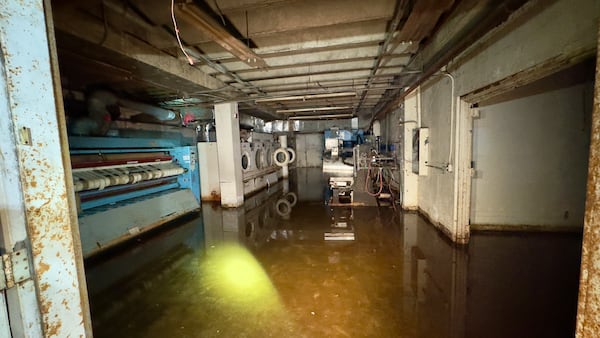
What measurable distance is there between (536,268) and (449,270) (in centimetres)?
80

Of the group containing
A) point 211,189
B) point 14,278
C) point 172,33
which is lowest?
point 211,189

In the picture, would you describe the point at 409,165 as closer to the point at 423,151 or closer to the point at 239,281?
the point at 423,151

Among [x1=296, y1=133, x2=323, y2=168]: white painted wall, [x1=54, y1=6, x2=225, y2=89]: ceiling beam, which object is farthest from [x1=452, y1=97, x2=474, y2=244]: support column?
[x1=296, y1=133, x2=323, y2=168]: white painted wall

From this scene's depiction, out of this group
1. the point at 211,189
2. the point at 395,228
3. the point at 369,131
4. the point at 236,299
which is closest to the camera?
the point at 236,299

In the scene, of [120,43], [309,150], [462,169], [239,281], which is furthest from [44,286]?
[309,150]

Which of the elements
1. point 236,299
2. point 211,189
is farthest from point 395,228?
point 211,189

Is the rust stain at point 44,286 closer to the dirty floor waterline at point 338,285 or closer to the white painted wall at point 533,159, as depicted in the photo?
the dirty floor waterline at point 338,285

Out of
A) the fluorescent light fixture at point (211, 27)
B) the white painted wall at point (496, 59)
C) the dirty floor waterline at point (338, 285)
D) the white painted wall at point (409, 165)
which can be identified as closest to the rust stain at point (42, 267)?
the dirty floor waterline at point (338, 285)

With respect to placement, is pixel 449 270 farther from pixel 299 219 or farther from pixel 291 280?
pixel 299 219

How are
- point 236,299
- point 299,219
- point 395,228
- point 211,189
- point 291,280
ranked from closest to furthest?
point 236,299, point 291,280, point 395,228, point 299,219, point 211,189

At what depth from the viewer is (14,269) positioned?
727mm

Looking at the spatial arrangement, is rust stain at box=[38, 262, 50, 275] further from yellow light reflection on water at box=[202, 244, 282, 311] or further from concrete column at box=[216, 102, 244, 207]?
concrete column at box=[216, 102, 244, 207]

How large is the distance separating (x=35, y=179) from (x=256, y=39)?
7.91 feet

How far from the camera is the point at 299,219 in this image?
13.1ft
